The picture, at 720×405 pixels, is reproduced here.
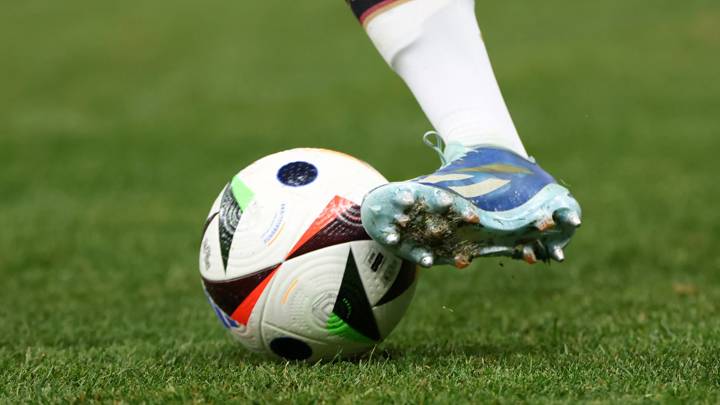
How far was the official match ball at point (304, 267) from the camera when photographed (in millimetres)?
3428

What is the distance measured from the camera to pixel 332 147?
504 inches

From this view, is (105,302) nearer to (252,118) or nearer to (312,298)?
(312,298)

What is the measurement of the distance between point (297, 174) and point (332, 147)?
30.4 feet

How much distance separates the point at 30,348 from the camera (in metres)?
3.98

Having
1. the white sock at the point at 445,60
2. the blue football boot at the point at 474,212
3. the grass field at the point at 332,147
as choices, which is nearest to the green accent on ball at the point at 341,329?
the grass field at the point at 332,147

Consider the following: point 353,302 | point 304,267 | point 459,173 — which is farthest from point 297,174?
point 459,173

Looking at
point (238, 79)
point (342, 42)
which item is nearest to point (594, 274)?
point (238, 79)

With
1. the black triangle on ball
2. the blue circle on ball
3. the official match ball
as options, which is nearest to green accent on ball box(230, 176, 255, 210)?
the official match ball

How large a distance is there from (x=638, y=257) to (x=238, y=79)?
12.6 m

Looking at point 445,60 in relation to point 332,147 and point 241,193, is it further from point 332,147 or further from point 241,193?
point 332,147

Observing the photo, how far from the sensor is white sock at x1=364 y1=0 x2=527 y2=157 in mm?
3527

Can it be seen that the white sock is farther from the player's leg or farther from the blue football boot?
the blue football boot

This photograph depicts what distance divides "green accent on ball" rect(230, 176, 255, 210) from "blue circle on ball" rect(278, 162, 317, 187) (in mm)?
117

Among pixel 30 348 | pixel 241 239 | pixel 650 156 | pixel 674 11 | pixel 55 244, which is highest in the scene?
pixel 241 239
